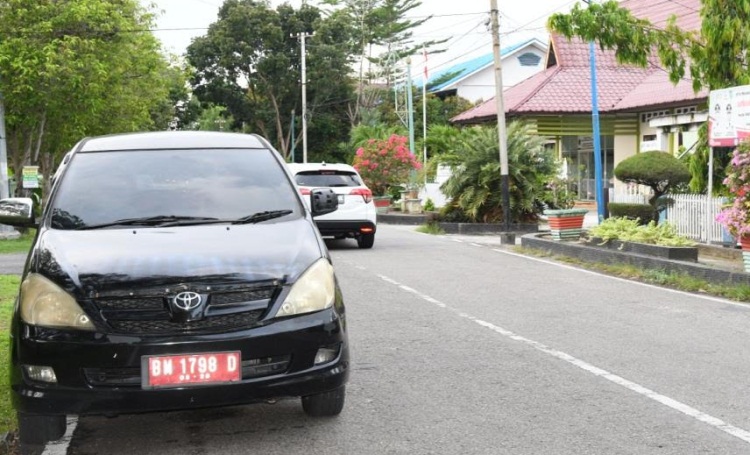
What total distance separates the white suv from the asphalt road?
6212mm

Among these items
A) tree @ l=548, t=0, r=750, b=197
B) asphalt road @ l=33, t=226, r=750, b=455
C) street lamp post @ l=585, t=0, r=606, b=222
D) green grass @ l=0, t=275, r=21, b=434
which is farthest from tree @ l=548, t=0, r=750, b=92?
green grass @ l=0, t=275, r=21, b=434

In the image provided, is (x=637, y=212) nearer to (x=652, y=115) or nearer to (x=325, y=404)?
(x=325, y=404)

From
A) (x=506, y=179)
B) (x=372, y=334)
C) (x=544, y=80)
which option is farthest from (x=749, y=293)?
(x=544, y=80)

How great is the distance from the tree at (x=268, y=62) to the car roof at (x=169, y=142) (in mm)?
46550

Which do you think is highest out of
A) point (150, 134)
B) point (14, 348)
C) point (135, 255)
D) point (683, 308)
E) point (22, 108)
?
point (22, 108)

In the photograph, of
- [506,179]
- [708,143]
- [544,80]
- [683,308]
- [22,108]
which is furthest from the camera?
[544,80]

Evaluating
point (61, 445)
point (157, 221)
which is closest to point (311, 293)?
point (157, 221)

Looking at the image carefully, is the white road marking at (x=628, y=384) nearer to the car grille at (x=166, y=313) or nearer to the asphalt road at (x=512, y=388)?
the asphalt road at (x=512, y=388)

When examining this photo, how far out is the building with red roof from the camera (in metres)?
26.7

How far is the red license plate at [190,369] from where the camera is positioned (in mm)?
4281

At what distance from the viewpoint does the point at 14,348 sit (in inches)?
174

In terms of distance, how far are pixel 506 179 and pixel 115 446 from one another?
1572cm

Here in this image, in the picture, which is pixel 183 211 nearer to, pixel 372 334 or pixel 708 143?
pixel 372 334

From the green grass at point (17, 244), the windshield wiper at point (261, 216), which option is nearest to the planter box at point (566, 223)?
the green grass at point (17, 244)
